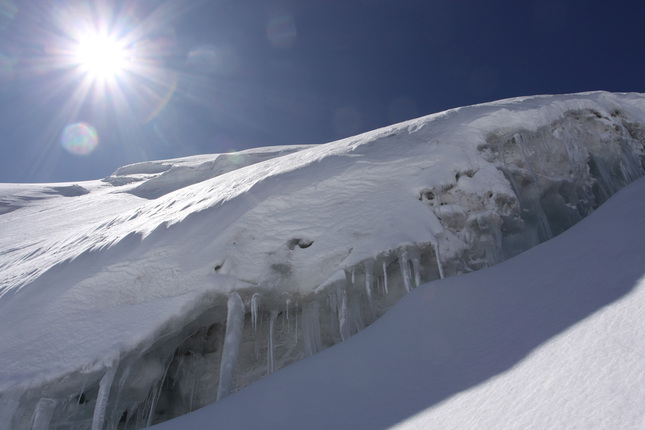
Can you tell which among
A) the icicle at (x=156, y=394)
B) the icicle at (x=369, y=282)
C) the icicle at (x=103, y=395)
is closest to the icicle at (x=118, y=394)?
the icicle at (x=103, y=395)

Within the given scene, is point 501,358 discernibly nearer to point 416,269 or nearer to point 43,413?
point 416,269

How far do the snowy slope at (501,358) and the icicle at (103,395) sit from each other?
2.88ft

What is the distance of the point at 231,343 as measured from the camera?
158 inches

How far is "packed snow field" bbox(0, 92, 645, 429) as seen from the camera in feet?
12.5

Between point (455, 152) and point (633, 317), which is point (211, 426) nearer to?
point (633, 317)

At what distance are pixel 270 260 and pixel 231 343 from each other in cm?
109

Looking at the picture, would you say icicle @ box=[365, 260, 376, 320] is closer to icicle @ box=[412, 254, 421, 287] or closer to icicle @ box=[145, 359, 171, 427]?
icicle @ box=[412, 254, 421, 287]

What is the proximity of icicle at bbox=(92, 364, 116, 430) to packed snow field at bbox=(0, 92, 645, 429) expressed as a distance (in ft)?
0.05

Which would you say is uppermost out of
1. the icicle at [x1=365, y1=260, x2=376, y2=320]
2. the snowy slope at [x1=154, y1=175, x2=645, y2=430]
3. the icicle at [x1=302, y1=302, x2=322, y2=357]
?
the icicle at [x1=365, y1=260, x2=376, y2=320]

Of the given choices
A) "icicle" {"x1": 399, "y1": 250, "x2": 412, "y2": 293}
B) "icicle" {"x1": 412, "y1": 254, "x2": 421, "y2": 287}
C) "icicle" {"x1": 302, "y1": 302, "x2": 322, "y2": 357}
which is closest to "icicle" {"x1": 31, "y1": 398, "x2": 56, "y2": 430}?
"icicle" {"x1": 302, "y1": 302, "x2": 322, "y2": 357}

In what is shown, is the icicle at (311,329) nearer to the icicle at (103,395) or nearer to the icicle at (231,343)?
the icicle at (231,343)

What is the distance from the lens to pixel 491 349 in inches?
92.8

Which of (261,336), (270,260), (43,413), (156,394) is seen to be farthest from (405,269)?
(43,413)

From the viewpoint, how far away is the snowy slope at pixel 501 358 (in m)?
1.46
